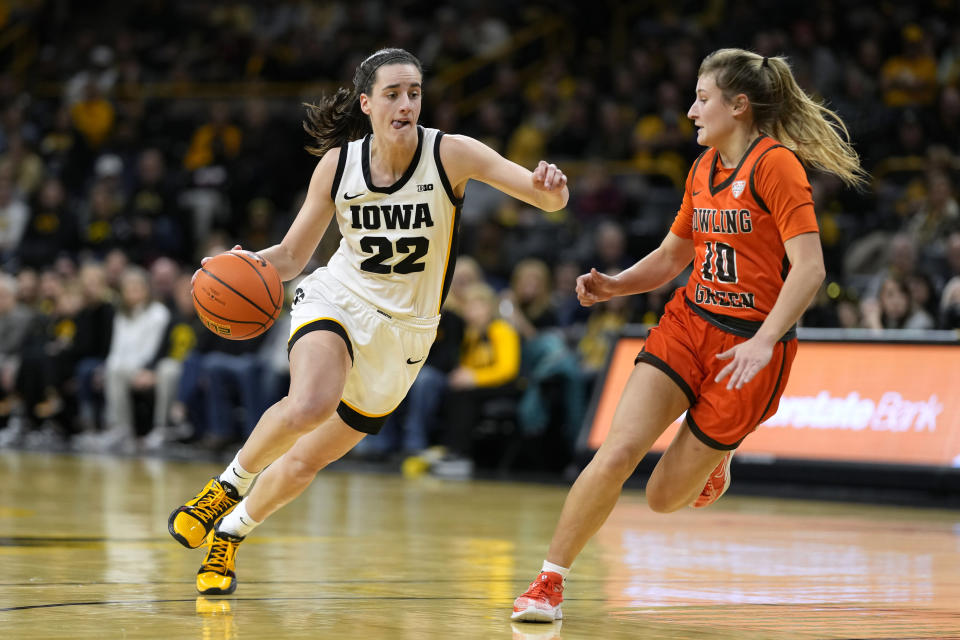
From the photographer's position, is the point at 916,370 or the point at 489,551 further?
the point at 916,370

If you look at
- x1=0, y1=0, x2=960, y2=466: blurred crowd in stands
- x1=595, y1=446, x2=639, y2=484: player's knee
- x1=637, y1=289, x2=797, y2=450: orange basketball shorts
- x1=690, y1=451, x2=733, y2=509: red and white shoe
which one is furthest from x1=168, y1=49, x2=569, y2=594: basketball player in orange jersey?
x1=0, y1=0, x2=960, y2=466: blurred crowd in stands

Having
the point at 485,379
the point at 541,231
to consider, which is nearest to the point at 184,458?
the point at 485,379

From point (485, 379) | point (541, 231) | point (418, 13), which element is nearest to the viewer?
point (485, 379)

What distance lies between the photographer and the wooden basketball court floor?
168 inches

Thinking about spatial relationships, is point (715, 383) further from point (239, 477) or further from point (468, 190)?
point (468, 190)

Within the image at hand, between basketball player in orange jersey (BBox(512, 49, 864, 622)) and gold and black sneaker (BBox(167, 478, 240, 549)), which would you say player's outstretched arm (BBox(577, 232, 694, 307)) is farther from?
gold and black sneaker (BBox(167, 478, 240, 549))

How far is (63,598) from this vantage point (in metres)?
4.59

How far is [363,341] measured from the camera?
16.1 ft

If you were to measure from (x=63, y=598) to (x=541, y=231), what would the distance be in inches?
379

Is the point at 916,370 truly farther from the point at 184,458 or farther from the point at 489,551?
the point at 184,458

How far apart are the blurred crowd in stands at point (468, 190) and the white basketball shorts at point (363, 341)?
3532 mm

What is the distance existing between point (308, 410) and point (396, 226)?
0.81 m

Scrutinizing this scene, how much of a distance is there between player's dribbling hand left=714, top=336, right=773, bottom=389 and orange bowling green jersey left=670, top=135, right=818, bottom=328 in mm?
346

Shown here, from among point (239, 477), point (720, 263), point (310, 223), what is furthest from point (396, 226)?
point (720, 263)
